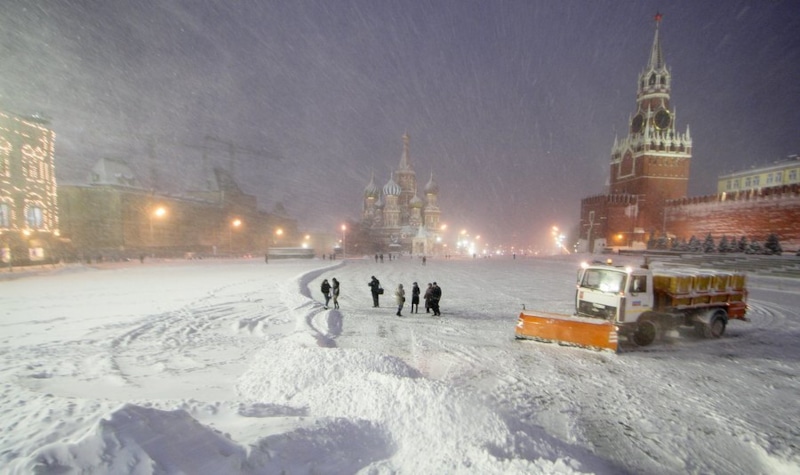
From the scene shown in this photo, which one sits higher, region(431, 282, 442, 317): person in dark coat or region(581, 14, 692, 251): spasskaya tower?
region(581, 14, 692, 251): spasskaya tower

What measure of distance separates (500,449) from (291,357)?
15.2 feet

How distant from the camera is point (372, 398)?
18.3ft

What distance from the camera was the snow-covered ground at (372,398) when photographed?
3857 mm

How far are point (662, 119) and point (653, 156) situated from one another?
705 centimetres

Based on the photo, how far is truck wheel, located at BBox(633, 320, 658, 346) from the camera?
963cm

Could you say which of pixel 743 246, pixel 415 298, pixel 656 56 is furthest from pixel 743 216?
pixel 415 298

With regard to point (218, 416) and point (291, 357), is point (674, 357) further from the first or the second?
point (218, 416)

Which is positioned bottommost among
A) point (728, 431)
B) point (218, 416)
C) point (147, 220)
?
point (728, 431)

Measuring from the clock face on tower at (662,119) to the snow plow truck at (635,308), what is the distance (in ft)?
201

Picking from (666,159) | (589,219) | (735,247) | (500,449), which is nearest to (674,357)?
(500,449)

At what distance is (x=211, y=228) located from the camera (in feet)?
179

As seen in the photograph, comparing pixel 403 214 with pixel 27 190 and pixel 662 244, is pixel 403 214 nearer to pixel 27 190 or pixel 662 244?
pixel 662 244

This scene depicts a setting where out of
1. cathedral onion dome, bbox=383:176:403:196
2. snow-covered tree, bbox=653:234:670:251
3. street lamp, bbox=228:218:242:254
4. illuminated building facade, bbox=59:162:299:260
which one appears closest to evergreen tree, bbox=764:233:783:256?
snow-covered tree, bbox=653:234:670:251

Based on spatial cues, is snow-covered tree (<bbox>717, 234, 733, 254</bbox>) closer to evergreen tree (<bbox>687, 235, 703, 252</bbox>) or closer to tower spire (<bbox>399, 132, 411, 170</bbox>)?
evergreen tree (<bbox>687, 235, 703, 252</bbox>)
